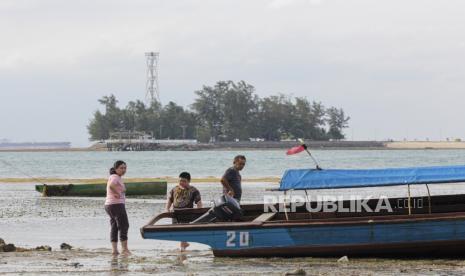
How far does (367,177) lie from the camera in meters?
18.4

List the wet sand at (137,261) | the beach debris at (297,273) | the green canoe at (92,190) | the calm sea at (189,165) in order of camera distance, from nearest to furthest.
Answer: the beach debris at (297,273) < the wet sand at (137,261) < the green canoe at (92,190) < the calm sea at (189,165)

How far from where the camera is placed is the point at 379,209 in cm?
2006

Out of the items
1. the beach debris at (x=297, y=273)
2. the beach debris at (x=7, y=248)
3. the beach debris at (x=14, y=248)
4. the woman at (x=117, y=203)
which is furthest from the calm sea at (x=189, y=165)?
the beach debris at (x=297, y=273)

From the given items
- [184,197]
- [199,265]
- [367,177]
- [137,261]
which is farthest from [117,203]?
[367,177]

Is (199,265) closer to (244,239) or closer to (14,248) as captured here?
(244,239)

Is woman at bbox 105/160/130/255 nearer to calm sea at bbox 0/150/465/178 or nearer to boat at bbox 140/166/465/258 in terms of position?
boat at bbox 140/166/465/258

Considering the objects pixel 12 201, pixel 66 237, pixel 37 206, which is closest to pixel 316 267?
pixel 66 237

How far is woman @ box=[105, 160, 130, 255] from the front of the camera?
18.2 m

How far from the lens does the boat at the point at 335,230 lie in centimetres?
1755

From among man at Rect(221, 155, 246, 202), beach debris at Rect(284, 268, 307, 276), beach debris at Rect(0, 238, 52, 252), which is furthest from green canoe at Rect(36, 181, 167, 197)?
beach debris at Rect(284, 268, 307, 276)

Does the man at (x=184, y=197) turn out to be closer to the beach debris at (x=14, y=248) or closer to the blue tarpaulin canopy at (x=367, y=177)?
the blue tarpaulin canopy at (x=367, y=177)

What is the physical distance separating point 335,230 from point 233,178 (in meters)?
2.03

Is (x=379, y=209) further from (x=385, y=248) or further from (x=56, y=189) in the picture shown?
(x=56, y=189)

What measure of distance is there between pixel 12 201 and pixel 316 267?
77.2ft
